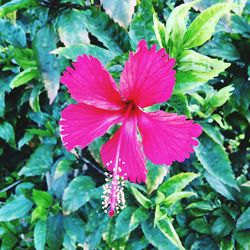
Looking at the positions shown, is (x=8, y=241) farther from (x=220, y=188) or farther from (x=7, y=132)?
(x=220, y=188)

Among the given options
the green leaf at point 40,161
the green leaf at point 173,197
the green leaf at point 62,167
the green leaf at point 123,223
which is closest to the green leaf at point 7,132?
the green leaf at point 40,161

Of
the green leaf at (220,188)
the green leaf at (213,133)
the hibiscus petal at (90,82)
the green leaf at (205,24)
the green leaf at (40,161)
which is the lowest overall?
the green leaf at (220,188)

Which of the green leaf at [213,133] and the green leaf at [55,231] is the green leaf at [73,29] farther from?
the green leaf at [55,231]

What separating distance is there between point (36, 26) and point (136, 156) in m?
0.61

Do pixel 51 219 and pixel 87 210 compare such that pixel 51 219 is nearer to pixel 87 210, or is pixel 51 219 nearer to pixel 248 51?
pixel 87 210

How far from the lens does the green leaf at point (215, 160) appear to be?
1.20 metres

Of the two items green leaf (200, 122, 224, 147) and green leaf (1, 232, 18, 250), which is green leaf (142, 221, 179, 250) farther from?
green leaf (1, 232, 18, 250)

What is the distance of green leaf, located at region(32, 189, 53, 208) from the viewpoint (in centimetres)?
139

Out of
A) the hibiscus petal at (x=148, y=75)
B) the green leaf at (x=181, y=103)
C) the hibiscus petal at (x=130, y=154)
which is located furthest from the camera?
the green leaf at (x=181, y=103)

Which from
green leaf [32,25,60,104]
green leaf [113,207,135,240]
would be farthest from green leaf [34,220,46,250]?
green leaf [32,25,60,104]

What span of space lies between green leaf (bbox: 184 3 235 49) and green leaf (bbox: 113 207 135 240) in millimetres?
573

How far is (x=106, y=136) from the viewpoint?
1.22 m

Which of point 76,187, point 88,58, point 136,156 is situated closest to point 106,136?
point 76,187

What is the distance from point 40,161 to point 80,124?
71cm
